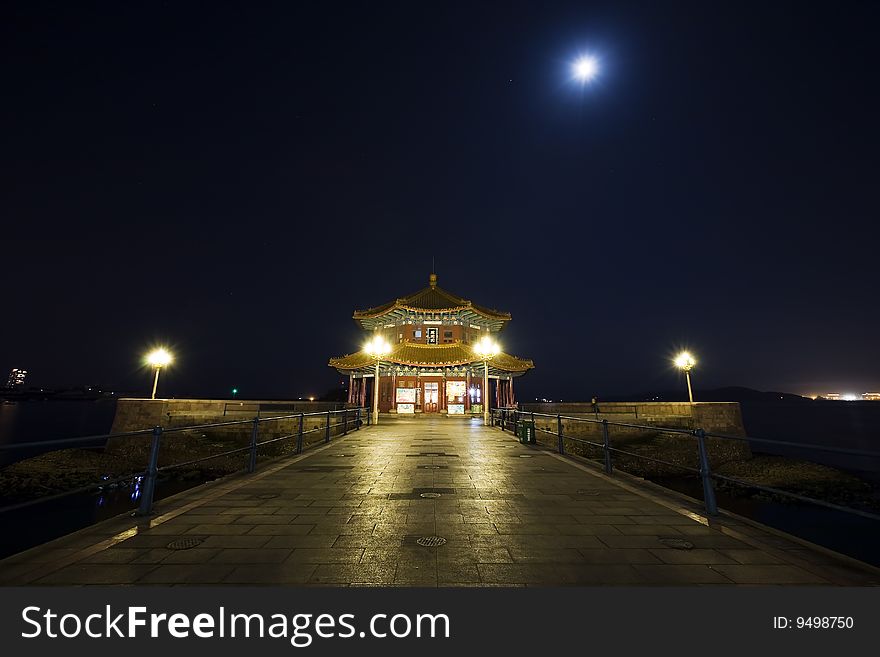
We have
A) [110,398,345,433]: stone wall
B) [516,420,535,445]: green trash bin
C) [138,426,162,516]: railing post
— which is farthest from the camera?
[110,398,345,433]: stone wall

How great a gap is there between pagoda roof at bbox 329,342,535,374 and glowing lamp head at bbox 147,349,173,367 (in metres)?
12.4

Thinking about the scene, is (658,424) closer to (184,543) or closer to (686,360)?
(686,360)

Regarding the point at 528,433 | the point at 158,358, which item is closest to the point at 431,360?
the point at 528,433

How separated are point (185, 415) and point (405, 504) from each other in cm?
2514

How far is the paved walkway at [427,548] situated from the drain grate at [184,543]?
0.07 meters

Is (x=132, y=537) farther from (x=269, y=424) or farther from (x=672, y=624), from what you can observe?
(x=269, y=424)

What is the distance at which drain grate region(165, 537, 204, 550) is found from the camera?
405cm

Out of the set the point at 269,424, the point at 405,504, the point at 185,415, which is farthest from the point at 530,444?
the point at 185,415

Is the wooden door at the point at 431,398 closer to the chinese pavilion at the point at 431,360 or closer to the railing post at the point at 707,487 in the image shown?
the chinese pavilion at the point at 431,360

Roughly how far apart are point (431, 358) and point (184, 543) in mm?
27392

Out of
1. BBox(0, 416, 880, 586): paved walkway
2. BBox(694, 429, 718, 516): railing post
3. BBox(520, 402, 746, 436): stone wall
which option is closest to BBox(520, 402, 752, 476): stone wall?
BBox(520, 402, 746, 436): stone wall

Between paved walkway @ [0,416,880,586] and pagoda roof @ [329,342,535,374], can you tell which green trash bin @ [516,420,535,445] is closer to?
paved walkway @ [0,416,880,586]

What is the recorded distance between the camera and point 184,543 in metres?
4.16

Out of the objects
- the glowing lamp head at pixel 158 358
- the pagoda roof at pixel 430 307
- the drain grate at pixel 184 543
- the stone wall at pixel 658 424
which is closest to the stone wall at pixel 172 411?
the glowing lamp head at pixel 158 358
